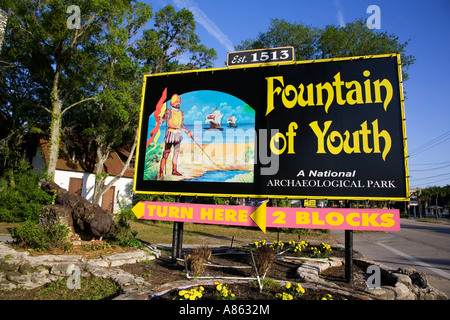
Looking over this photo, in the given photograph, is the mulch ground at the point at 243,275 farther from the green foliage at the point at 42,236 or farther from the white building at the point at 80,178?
the white building at the point at 80,178

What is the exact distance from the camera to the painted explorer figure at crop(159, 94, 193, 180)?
26.5ft

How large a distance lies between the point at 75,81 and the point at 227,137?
15324 millimetres

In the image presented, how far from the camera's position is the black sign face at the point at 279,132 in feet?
21.6

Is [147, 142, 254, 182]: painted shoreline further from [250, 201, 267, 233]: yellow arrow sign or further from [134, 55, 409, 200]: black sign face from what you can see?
[250, 201, 267, 233]: yellow arrow sign

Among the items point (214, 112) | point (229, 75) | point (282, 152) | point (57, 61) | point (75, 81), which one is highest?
point (57, 61)

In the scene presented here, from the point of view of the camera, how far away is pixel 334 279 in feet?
21.3

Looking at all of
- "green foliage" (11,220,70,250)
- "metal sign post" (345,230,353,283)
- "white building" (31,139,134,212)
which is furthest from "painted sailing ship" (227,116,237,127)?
"white building" (31,139,134,212)

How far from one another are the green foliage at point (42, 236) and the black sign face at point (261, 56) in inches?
260

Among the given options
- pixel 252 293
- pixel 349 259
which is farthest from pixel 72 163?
pixel 349 259

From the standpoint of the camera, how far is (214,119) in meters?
7.91
